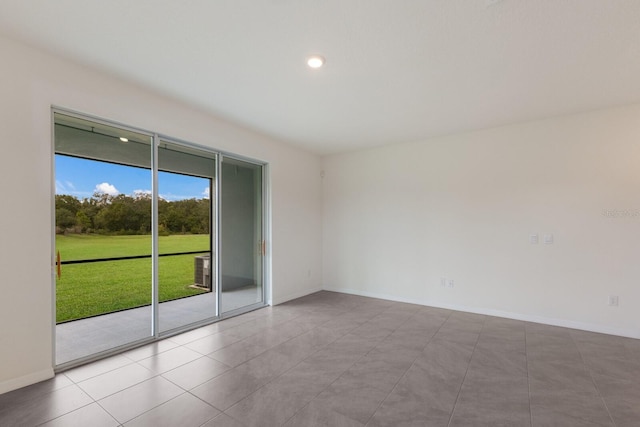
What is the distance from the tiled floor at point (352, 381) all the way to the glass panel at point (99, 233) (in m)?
0.69

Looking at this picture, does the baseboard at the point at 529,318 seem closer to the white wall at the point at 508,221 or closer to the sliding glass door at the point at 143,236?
the white wall at the point at 508,221

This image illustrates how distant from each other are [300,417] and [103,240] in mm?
3021

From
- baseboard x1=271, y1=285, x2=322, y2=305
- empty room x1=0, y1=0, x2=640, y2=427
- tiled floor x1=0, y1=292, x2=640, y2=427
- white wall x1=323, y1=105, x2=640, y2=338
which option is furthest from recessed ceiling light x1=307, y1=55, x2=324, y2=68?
baseboard x1=271, y1=285, x2=322, y2=305

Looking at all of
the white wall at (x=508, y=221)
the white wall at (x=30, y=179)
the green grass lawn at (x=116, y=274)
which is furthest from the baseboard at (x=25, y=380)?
the white wall at (x=508, y=221)

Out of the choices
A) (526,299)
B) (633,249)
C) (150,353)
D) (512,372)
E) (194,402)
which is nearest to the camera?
(194,402)

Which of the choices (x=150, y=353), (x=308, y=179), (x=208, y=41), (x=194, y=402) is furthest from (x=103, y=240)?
(x=308, y=179)

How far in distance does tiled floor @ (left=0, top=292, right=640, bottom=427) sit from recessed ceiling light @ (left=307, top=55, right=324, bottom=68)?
273 cm

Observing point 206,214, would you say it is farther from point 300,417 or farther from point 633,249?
point 633,249

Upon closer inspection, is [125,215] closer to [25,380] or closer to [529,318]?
[25,380]

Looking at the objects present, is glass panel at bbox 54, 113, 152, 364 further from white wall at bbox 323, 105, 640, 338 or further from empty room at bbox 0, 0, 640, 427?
white wall at bbox 323, 105, 640, 338

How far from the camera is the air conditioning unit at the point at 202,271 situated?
4.49 m

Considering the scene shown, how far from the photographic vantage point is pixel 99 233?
330cm

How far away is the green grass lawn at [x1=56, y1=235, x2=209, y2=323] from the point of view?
325 cm

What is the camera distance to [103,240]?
3434 mm
